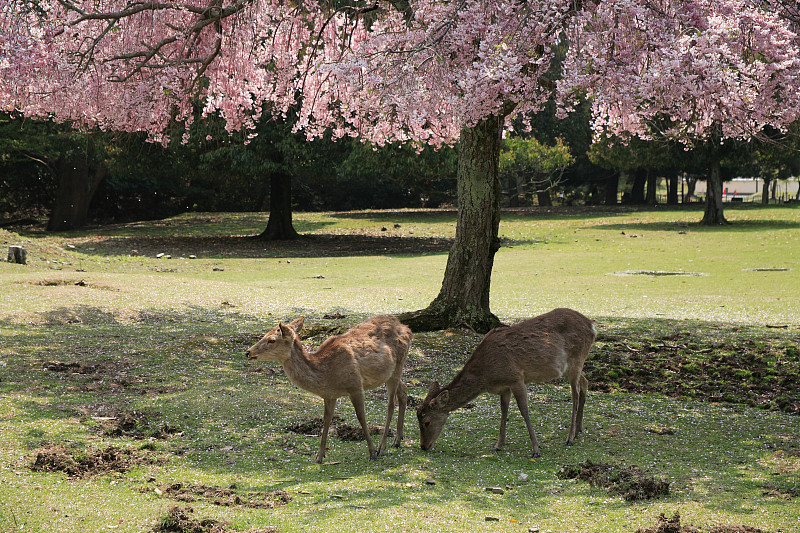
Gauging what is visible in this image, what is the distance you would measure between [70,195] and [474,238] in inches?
1224

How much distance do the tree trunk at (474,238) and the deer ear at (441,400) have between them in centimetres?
591

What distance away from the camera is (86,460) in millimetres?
6566

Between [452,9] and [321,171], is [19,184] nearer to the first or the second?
[321,171]

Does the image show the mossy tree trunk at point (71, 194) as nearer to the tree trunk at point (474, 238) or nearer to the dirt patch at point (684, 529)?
the tree trunk at point (474, 238)

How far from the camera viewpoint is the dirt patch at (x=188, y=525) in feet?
17.1

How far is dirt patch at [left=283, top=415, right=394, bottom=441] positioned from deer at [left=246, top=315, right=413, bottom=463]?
1.56ft

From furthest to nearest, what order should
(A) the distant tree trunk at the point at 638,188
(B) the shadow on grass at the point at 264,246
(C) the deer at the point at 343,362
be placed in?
1. (A) the distant tree trunk at the point at 638,188
2. (B) the shadow on grass at the point at 264,246
3. (C) the deer at the point at 343,362

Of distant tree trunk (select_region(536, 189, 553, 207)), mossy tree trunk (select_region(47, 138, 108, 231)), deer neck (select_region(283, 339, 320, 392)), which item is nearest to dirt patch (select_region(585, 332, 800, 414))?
deer neck (select_region(283, 339, 320, 392))

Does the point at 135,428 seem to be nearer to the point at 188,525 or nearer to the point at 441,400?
the point at 188,525

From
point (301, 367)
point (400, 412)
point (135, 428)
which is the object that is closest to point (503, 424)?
point (400, 412)

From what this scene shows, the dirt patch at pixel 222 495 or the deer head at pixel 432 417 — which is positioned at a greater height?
the deer head at pixel 432 417

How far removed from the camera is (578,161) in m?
57.8

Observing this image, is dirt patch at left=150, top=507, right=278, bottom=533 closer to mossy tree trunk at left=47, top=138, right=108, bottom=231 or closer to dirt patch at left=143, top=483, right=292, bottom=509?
dirt patch at left=143, top=483, right=292, bottom=509

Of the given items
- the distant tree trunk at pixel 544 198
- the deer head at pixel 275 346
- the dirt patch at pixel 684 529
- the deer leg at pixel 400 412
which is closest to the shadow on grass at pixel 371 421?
the deer leg at pixel 400 412
